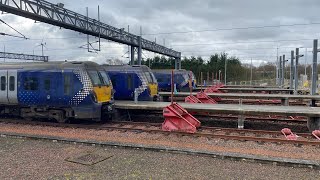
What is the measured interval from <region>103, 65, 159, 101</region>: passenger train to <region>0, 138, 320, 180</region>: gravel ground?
29.9 feet

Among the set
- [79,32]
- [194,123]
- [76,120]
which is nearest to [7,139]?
[76,120]

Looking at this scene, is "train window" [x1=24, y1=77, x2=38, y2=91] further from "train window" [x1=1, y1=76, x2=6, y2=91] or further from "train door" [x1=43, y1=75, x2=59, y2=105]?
"train window" [x1=1, y1=76, x2=6, y2=91]

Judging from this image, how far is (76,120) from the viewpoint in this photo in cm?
1409

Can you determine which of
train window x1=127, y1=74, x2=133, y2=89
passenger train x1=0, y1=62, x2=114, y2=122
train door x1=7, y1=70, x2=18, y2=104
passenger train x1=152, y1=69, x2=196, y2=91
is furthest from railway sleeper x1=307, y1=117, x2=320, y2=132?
passenger train x1=152, y1=69, x2=196, y2=91

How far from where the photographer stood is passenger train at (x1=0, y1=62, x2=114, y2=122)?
498 inches

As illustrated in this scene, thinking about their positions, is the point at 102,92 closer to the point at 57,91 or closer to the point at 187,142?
the point at 57,91

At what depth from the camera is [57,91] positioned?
509 inches

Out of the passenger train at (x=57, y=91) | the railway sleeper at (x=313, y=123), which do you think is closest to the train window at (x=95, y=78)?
the passenger train at (x=57, y=91)

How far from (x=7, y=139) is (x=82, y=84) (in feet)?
11.3

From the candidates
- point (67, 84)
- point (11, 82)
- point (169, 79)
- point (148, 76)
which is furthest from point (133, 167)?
point (169, 79)

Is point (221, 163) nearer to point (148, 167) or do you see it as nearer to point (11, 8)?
point (148, 167)

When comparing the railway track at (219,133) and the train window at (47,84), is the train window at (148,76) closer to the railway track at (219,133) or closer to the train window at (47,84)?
the railway track at (219,133)

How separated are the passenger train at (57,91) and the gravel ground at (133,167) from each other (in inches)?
165

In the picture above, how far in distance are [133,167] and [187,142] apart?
3281 millimetres
